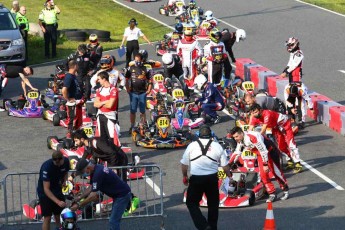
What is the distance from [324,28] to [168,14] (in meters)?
7.07

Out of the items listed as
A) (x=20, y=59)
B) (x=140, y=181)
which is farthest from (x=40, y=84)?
(x=140, y=181)

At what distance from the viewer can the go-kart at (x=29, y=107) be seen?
2591 centimetres

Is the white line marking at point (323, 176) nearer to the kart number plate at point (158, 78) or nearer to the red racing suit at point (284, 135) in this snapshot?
the red racing suit at point (284, 135)

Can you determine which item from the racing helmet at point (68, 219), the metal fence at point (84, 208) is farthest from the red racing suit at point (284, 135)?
the racing helmet at point (68, 219)

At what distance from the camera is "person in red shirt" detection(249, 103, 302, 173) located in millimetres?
19609

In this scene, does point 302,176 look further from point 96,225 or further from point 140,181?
point 96,225

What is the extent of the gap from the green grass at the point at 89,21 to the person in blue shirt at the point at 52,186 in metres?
18.1

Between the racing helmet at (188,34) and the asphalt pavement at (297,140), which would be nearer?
the asphalt pavement at (297,140)

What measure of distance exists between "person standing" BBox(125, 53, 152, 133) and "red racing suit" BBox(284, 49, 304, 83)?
3.65 meters

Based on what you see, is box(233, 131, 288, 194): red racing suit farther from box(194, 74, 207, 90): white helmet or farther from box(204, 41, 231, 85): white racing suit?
box(204, 41, 231, 85): white racing suit

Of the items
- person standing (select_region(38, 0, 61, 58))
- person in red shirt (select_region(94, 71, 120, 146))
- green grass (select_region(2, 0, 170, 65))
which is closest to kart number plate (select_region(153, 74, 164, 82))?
person in red shirt (select_region(94, 71, 120, 146))

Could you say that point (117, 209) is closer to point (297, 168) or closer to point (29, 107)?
point (297, 168)

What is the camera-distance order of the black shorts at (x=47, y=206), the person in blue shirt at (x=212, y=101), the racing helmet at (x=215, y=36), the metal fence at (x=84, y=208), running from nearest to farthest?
the black shorts at (x=47, y=206) → the metal fence at (x=84, y=208) → the person in blue shirt at (x=212, y=101) → the racing helmet at (x=215, y=36)

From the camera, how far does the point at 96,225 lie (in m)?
17.2
